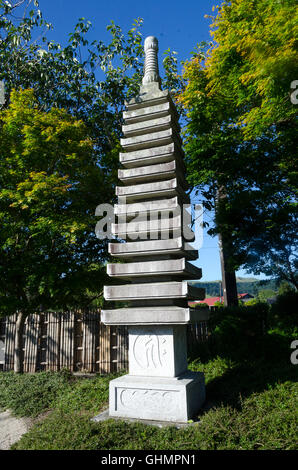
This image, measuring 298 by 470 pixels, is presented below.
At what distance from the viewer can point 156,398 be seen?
5.86m

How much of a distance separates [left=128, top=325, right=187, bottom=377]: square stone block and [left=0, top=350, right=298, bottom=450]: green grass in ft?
3.27

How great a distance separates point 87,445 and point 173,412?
1.71m

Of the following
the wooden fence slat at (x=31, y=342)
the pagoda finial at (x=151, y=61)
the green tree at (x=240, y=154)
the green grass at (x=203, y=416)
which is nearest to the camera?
the green grass at (x=203, y=416)

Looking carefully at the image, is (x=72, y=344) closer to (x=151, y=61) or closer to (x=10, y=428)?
(x=10, y=428)

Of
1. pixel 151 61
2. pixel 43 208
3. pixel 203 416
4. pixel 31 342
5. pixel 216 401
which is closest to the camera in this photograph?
pixel 203 416

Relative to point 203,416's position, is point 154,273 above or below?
above

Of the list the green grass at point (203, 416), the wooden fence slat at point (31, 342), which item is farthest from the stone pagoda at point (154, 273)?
the wooden fence slat at point (31, 342)

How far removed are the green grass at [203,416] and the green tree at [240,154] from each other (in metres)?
4.38

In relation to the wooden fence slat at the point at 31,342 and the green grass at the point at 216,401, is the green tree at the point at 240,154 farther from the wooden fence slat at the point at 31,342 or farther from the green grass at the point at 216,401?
the wooden fence slat at the point at 31,342

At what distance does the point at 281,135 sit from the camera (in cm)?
1108

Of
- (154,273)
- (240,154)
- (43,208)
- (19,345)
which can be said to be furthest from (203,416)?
(240,154)

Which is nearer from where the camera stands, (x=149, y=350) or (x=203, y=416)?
(x=203, y=416)

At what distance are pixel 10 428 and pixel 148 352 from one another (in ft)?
12.4

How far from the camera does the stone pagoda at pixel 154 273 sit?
6.00 m
